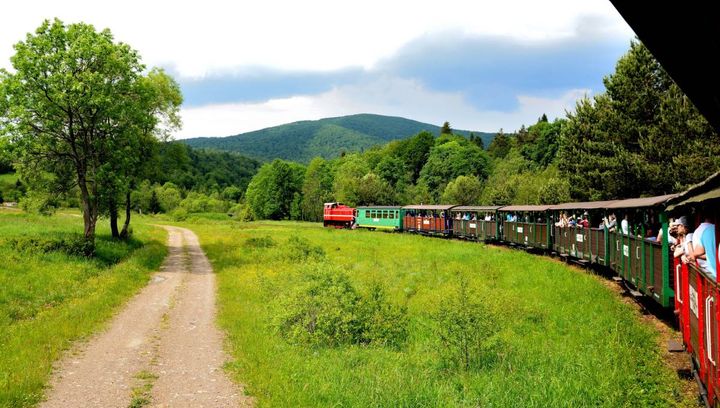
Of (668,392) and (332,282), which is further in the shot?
(332,282)

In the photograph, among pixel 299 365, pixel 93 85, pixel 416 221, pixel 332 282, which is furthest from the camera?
pixel 416 221

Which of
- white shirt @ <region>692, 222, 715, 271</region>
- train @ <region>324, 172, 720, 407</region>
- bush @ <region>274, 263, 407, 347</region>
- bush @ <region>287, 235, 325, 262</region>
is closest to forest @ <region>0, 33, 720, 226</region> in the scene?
train @ <region>324, 172, 720, 407</region>

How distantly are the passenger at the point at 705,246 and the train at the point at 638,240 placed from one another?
142 mm

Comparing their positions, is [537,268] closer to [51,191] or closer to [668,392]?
[668,392]

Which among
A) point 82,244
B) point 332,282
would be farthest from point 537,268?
point 82,244

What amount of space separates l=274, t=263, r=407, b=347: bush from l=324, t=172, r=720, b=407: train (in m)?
5.83

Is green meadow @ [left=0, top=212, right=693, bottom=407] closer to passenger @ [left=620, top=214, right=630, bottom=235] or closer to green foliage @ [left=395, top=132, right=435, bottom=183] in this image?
passenger @ [left=620, top=214, right=630, bottom=235]

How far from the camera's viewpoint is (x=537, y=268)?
21.8 m

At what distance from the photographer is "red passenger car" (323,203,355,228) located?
63372mm

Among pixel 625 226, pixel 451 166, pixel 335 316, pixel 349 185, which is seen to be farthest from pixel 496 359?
pixel 451 166

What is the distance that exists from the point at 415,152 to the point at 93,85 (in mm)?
104557

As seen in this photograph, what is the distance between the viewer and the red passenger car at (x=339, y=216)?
63372 mm

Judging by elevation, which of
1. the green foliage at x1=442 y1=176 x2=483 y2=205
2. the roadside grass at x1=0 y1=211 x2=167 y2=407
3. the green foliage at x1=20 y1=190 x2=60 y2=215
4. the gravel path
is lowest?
the gravel path

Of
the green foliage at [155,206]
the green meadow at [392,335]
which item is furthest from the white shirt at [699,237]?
the green foliage at [155,206]
